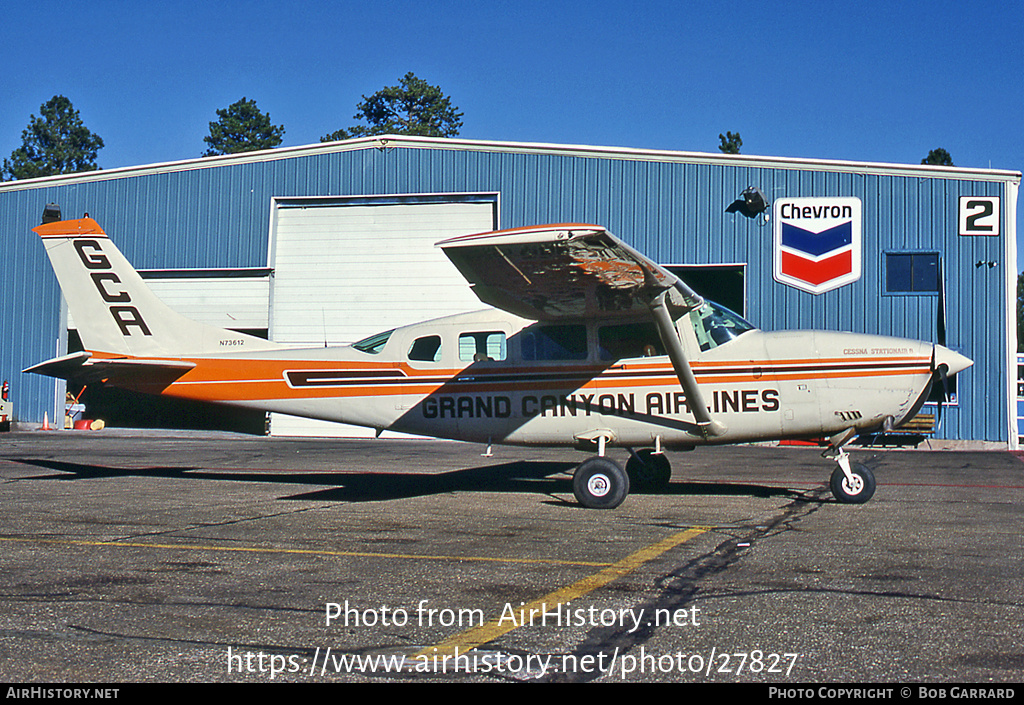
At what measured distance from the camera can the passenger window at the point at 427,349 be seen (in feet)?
36.8

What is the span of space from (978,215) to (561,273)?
1889 centimetres

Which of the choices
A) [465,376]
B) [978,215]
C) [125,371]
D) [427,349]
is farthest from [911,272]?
[125,371]

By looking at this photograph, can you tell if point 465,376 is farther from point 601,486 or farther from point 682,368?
point 682,368

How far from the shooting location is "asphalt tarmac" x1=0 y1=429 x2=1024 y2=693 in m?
3.83

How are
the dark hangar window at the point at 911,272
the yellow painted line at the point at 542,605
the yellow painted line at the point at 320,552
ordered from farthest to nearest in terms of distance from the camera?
the dark hangar window at the point at 911,272 → the yellow painted line at the point at 320,552 → the yellow painted line at the point at 542,605

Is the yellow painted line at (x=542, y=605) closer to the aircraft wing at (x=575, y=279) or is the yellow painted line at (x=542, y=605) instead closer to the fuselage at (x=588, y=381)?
the aircraft wing at (x=575, y=279)

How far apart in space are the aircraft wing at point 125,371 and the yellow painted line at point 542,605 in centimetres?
755

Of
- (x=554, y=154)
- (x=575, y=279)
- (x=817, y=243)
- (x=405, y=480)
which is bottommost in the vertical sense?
(x=405, y=480)

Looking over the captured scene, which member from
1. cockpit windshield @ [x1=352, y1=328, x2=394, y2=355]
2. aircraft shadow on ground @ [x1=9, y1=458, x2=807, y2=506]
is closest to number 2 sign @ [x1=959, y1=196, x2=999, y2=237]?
aircraft shadow on ground @ [x1=9, y1=458, x2=807, y2=506]

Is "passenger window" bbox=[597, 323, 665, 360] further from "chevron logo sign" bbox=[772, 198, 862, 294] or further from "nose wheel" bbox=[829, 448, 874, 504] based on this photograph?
"chevron logo sign" bbox=[772, 198, 862, 294]

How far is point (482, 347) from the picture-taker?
1102 centimetres

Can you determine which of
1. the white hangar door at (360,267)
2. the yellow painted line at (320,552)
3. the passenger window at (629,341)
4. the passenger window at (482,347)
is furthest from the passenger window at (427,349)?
the white hangar door at (360,267)

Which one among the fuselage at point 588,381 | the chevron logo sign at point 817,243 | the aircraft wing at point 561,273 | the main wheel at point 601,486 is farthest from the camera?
the chevron logo sign at point 817,243

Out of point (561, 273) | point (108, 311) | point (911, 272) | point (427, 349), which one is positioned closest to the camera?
point (561, 273)
